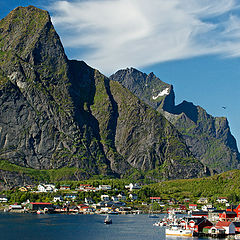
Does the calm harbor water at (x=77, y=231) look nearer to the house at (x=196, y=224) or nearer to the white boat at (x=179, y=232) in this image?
the white boat at (x=179, y=232)

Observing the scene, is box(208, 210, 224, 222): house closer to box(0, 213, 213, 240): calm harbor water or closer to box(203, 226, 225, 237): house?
box(0, 213, 213, 240): calm harbor water

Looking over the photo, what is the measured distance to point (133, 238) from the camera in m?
139

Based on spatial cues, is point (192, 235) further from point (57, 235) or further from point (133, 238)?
point (57, 235)

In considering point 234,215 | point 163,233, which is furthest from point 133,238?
point 234,215

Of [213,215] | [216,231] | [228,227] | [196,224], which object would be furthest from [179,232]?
[213,215]

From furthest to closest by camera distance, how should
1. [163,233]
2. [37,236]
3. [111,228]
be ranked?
[111,228] < [163,233] < [37,236]

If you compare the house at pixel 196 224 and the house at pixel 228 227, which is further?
the house at pixel 196 224

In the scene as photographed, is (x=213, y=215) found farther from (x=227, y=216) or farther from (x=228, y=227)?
(x=228, y=227)

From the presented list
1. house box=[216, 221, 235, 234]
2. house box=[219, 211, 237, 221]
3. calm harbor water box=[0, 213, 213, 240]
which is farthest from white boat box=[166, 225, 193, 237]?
house box=[219, 211, 237, 221]

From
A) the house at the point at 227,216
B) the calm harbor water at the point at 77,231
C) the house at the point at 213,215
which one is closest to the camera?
the calm harbor water at the point at 77,231

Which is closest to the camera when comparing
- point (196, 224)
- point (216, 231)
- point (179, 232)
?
point (216, 231)

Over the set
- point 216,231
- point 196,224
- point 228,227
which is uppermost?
point 196,224

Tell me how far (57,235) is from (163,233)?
34.4 meters

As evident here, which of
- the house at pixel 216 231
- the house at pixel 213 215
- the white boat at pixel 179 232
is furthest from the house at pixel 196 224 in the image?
the house at pixel 213 215
